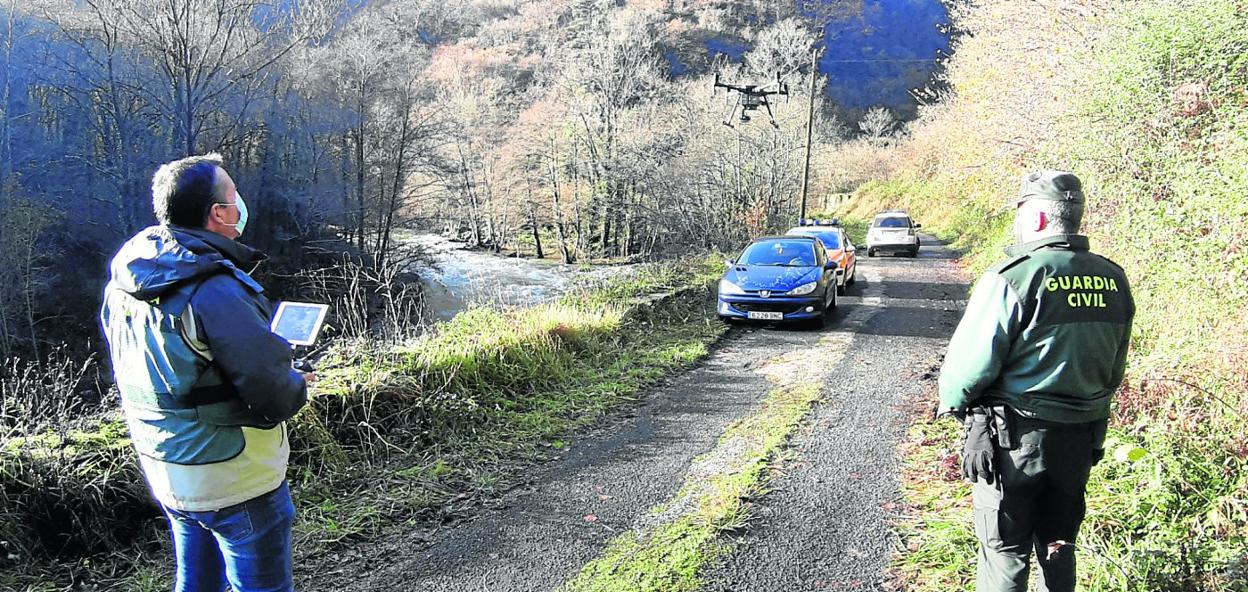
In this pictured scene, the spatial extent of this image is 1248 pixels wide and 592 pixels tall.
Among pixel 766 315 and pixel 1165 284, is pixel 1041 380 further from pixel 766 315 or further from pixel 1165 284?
pixel 766 315

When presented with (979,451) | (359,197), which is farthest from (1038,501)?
(359,197)

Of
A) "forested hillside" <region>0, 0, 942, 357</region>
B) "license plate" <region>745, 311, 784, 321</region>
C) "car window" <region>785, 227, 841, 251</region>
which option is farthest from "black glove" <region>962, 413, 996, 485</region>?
"car window" <region>785, 227, 841, 251</region>

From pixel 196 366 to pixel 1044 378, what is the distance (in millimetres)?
2901

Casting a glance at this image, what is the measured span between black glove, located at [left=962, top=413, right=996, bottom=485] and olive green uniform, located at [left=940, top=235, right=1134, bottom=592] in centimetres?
4

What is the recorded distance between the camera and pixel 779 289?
1075 cm

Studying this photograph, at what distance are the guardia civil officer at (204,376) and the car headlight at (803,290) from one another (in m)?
9.18

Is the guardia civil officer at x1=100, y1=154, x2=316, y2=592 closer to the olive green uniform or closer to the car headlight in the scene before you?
the olive green uniform

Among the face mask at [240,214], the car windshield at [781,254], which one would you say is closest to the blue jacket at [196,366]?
the face mask at [240,214]

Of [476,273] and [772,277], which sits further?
[476,273]

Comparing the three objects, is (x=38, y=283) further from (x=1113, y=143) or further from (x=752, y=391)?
(x=1113, y=143)

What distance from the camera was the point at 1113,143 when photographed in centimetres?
749

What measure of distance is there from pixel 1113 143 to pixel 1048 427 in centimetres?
655

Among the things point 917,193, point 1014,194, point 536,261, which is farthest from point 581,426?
point 917,193

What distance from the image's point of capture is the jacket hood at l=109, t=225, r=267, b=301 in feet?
6.78
